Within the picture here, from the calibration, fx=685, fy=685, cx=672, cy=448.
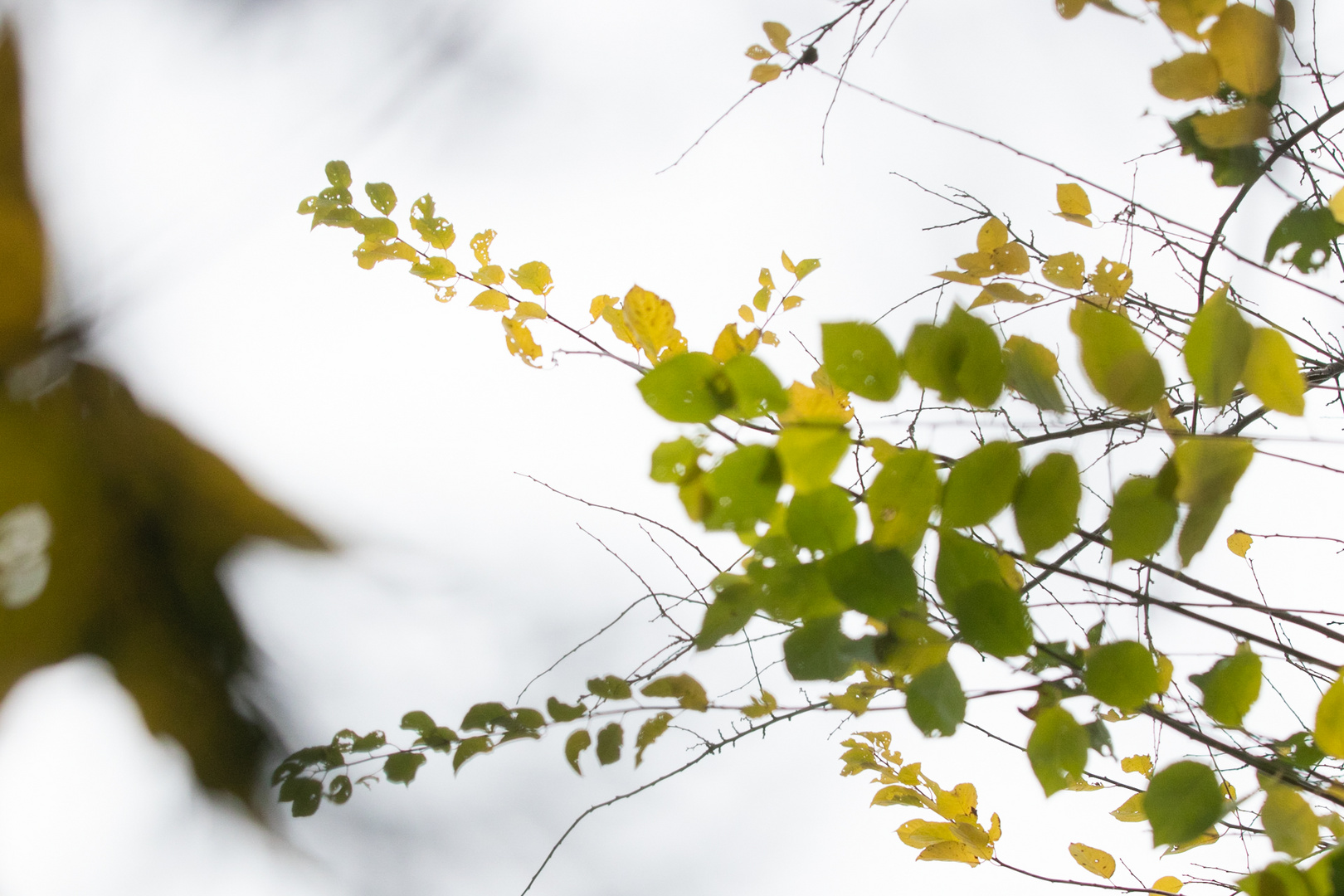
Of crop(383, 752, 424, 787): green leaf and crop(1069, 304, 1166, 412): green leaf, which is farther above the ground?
crop(1069, 304, 1166, 412): green leaf

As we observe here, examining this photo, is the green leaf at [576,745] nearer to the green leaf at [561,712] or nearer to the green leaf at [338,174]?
the green leaf at [561,712]

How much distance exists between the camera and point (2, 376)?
55 centimetres

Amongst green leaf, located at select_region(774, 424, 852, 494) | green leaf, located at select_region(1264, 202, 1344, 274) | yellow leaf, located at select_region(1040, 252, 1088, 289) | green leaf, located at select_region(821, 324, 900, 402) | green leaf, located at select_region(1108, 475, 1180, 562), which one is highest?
yellow leaf, located at select_region(1040, 252, 1088, 289)

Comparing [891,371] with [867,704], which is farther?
[867,704]

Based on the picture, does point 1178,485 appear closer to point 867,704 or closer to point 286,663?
point 867,704

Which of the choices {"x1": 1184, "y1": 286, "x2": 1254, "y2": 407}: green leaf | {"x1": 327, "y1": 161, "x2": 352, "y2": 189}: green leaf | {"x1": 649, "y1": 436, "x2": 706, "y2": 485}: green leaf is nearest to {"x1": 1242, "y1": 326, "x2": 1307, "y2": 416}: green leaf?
{"x1": 1184, "y1": 286, "x2": 1254, "y2": 407}: green leaf

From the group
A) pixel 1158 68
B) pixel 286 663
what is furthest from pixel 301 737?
pixel 1158 68

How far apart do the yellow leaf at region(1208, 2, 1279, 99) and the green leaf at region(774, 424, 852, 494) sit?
0.73 feet

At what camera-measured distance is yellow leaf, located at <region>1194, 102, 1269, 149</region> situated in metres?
0.29

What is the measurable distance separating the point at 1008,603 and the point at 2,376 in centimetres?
74

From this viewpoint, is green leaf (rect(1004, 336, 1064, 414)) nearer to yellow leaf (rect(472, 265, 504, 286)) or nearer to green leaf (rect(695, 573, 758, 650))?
green leaf (rect(695, 573, 758, 650))

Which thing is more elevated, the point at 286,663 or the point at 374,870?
the point at 286,663

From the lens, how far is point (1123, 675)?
0.28 m

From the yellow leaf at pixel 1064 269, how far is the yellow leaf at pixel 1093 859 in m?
0.47
